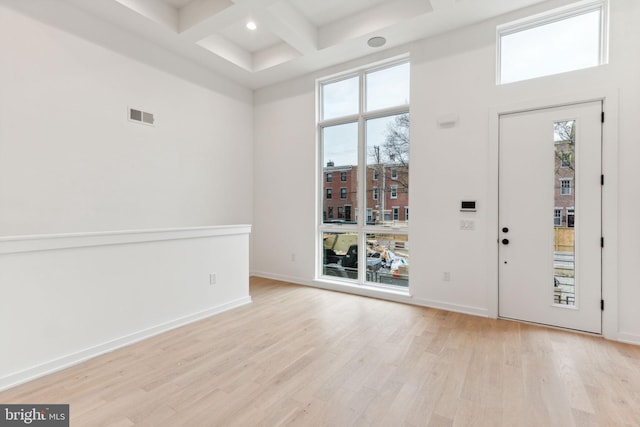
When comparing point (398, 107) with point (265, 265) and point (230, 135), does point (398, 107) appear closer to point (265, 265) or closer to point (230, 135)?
point (230, 135)

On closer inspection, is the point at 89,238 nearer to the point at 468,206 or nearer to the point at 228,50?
the point at 228,50

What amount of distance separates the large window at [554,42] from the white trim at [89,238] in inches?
159

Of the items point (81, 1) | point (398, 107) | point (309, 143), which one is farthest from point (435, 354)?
point (81, 1)

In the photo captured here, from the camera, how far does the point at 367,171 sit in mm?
4562

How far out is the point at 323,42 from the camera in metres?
4.16

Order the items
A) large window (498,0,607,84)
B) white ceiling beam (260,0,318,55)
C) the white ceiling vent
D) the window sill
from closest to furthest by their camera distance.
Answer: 1. large window (498,0,607,84)
2. white ceiling beam (260,0,318,55)
3. the white ceiling vent
4. the window sill

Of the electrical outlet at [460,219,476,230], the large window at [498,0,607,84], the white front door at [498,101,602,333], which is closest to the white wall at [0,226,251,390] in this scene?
the electrical outlet at [460,219,476,230]

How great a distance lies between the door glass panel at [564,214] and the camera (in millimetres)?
3115

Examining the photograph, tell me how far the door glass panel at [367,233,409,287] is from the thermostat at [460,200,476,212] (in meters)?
0.86

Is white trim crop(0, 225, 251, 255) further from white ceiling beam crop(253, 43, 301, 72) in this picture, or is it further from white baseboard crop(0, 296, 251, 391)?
white ceiling beam crop(253, 43, 301, 72)

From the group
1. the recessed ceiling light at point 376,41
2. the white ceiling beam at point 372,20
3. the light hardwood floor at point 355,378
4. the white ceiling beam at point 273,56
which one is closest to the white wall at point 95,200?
the light hardwood floor at point 355,378

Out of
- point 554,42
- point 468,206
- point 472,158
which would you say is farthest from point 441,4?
point 468,206

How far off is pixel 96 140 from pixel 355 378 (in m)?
3.83

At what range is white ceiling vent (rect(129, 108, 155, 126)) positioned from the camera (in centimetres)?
388
